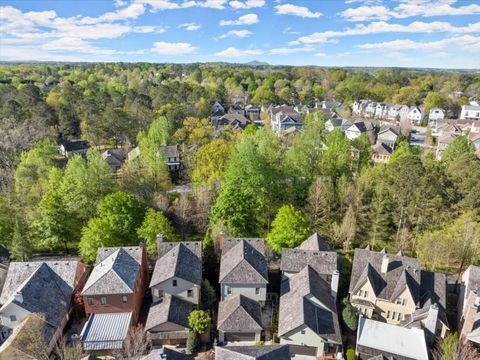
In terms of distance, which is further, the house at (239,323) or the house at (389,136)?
the house at (389,136)

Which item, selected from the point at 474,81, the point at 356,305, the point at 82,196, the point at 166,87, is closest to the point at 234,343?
the point at 356,305

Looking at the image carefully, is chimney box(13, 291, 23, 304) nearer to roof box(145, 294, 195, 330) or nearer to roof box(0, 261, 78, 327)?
roof box(0, 261, 78, 327)

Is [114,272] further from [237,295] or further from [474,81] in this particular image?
[474,81]

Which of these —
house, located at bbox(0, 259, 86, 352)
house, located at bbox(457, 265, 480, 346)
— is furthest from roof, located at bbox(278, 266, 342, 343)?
house, located at bbox(0, 259, 86, 352)

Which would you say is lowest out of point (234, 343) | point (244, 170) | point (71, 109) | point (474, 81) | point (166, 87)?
point (234, 343)

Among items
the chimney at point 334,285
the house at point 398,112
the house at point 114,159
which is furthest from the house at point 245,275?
the house at point 398,112

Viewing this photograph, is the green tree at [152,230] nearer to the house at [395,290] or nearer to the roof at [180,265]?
the roof at [180,265]
